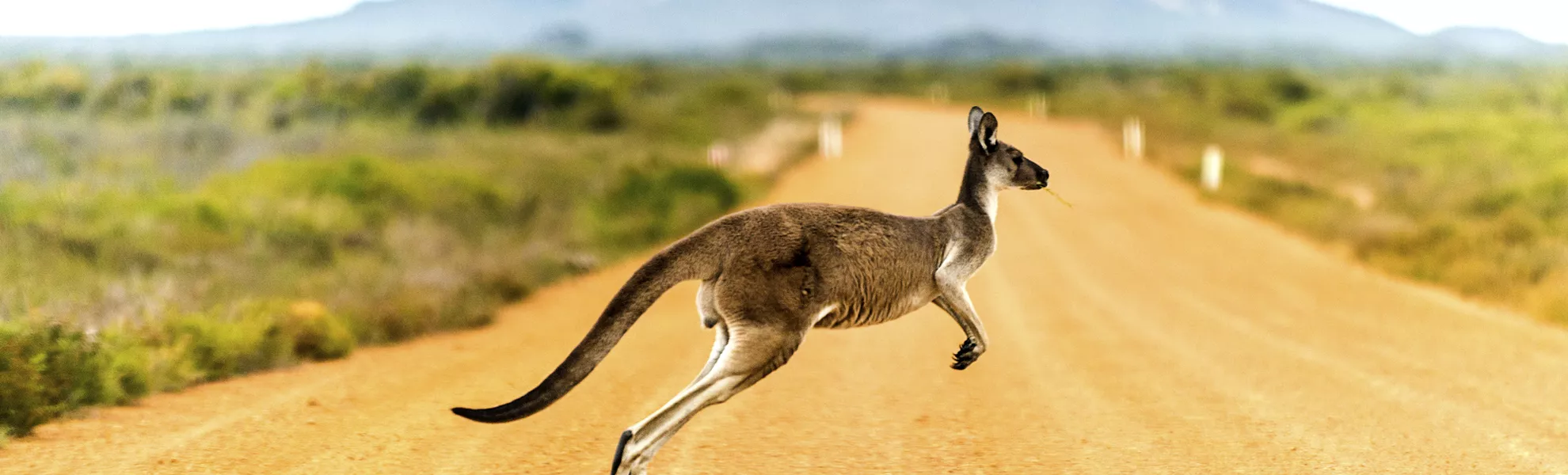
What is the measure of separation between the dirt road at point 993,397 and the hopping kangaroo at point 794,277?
6.54ft

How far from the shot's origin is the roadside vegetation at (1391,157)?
17031 mm

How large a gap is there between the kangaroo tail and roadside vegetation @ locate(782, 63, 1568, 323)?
39.3 feet

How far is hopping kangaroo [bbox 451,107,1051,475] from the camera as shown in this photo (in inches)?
165

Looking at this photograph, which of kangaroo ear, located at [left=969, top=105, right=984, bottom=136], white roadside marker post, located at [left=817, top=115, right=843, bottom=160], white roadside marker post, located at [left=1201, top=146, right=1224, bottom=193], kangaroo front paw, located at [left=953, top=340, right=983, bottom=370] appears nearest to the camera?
kangaroo ear, located at [left=969, top=105, right=984, bottom=136]

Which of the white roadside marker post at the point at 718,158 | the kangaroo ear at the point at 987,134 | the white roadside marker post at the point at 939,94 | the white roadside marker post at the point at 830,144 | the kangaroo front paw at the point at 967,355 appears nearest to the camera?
the kangaroo ear at the point at 987,134

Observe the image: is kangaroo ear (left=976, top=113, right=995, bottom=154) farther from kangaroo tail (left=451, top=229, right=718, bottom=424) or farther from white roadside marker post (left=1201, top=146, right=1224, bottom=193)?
white roadside marker post (left=1201, top=146, right=1224, bottom=193)

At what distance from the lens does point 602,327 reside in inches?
165

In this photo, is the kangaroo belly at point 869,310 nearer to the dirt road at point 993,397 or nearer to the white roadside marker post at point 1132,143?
the dirt road at point 993,397

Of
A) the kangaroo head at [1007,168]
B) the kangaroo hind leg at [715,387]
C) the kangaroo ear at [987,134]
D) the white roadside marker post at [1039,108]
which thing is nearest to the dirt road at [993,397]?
the kangaroo hind leg at [715,387]

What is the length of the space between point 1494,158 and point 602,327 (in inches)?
1362

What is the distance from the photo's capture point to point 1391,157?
3572cm

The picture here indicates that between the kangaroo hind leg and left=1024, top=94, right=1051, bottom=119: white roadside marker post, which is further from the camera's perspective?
left=1024, top=94, right=1051, bottom=119: white roadside marker post

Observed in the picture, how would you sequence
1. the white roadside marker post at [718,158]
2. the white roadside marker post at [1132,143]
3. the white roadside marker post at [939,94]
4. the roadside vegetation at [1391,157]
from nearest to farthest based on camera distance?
1. the roadside vegetation at [1391,157]
2. the white roadside marker post at [718,158]
3. the white roadside marker post at [1132,143]
4. the white roadside marker post at [939,94]

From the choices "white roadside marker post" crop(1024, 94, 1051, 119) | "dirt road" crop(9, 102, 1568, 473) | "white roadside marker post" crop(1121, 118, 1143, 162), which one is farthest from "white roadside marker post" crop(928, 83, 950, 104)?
"dirt road" crop(9, 102, 1568, 473)
